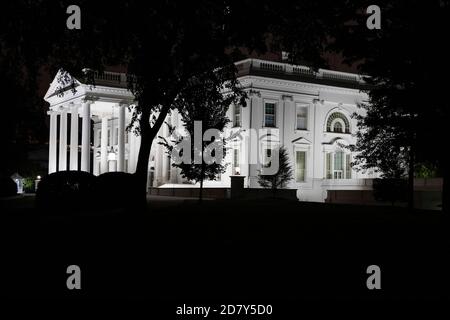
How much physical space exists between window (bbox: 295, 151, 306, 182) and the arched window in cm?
367

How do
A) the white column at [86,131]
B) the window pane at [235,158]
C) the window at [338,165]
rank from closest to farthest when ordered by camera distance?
the window pane at [235,158]
the window at [338,165]
the white column at [86,131]

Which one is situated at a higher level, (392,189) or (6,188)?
(392,189)

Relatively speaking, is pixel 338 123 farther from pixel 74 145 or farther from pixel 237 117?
pixel 74 145

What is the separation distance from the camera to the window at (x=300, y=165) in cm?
5069

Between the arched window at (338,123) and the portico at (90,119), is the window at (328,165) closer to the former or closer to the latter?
the arched window at (338,123)

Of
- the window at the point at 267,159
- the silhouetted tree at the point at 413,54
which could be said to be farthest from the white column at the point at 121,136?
the silhouetted tree at the point at 413,54

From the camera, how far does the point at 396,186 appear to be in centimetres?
3306

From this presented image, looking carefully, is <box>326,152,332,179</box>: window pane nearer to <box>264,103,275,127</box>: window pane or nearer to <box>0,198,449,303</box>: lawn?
<box>264,103,275,127</box>: window pane

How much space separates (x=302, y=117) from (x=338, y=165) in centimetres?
535

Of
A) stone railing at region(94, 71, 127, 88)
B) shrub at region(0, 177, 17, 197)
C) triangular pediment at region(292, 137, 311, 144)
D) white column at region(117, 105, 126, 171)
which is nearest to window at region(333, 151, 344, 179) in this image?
triangular pediment at region(292, 137, 311, 144)

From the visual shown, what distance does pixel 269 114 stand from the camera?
49.2 meters

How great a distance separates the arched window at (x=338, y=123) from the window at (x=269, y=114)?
6.23 meters

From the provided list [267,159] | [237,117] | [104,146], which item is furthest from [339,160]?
[104,146]
